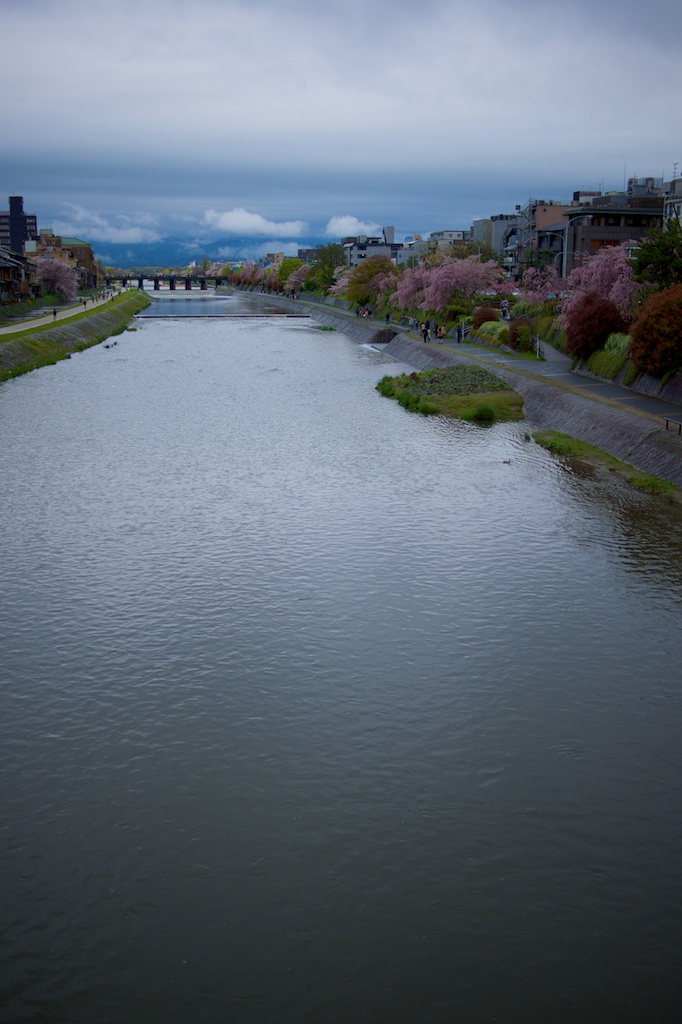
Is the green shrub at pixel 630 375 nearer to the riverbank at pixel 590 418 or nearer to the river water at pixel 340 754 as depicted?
the riverbank at pixel 590 418

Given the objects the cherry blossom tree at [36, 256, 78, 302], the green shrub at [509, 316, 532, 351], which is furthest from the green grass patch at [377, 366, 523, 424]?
the cherry blossom tree at [36, 256, 78, 302]

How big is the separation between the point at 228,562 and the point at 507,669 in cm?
829

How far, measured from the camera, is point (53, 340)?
79.6 metres

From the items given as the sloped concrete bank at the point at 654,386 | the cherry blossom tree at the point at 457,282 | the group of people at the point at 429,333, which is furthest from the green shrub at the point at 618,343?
the cherry blossom tree at the point at 457,282

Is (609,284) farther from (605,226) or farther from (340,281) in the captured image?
(340,281)

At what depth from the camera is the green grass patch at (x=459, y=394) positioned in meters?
44.1

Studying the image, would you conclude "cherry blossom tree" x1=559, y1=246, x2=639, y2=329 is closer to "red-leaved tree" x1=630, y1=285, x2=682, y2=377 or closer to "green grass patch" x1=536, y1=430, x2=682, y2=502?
"red-leaved tree" x1=630, y1=285, x2=682, y2=377

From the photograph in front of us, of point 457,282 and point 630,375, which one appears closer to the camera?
point 630,375

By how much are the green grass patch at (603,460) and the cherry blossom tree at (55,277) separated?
376ft

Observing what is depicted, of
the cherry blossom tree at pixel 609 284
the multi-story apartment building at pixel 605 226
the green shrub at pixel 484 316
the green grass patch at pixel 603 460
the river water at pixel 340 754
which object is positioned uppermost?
the multi-story apartment building at pixel 605 226

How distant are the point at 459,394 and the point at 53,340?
4492 cm

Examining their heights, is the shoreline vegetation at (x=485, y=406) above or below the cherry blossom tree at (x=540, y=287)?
below

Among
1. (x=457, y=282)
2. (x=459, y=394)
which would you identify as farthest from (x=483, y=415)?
(x=457, y=282)

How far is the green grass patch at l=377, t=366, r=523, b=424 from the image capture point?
145 ft
